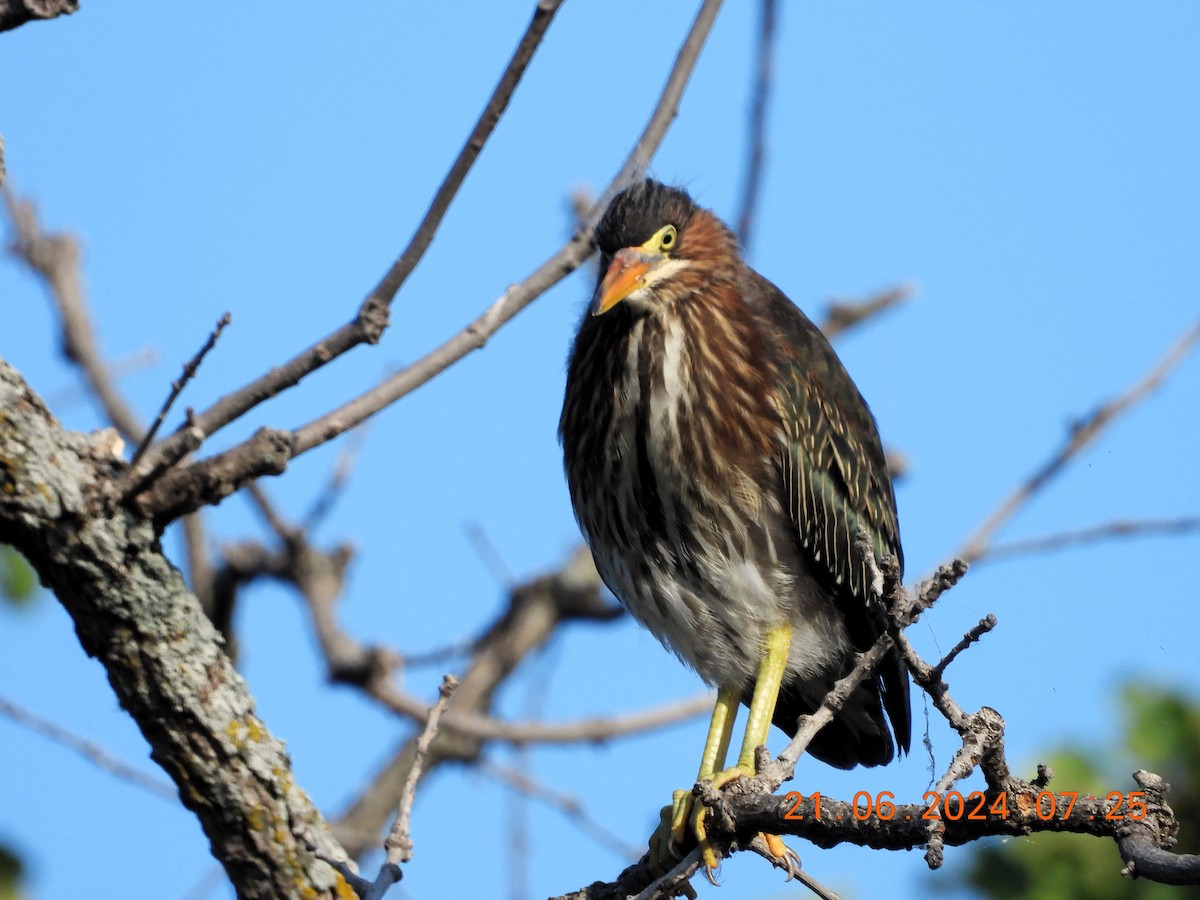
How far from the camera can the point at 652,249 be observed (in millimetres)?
4223

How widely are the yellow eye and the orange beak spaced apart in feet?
0.21

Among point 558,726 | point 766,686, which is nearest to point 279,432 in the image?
point 766,686

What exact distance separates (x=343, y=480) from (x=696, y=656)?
2.03 m

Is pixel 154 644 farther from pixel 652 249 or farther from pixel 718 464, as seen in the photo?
pixel 652 249

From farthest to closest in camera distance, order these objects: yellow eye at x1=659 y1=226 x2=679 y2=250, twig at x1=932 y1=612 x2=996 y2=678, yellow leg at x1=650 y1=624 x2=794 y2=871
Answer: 1. yellow eye at x1=659 y1=226 x2=679 y2=250
2. yellow leg at x1=650 y1=624 x2=794 y2=871
3. twig at x1=932 y1=612 x2=996 y2=678

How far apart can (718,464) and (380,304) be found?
49.6 inches

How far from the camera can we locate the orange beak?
13.1ft

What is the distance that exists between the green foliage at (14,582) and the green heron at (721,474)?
208cm

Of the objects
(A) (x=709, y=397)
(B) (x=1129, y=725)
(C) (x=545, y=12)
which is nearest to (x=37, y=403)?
(C) (x=545, y=12)

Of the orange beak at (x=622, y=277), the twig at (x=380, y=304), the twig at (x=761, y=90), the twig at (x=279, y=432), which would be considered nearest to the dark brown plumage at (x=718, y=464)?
the orange beak at (x=622, y=277)

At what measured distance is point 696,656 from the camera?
4.29 meters

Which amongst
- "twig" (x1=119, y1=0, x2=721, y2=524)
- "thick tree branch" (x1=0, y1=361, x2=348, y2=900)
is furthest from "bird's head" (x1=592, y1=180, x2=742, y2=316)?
"thick tree branch" (x1=0, y1=361, x2=348, y2=900)

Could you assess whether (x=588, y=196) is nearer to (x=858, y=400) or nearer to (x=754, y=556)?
(x=858, y=400)

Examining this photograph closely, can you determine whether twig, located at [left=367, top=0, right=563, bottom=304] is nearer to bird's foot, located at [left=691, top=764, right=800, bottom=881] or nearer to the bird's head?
the bird's head
